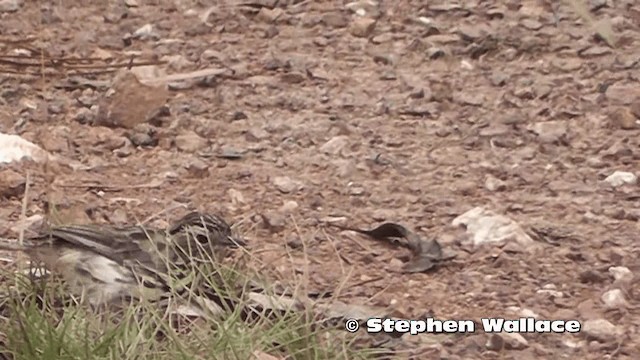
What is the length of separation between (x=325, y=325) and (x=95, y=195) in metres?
0.59

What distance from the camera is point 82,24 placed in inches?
114

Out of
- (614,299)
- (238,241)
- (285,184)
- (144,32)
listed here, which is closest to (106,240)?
(238,241)

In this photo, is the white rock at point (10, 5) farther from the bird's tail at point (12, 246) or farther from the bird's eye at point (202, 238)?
the bird's eye at point (202, 238)

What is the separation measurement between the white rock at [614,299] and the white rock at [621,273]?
4 centimetres

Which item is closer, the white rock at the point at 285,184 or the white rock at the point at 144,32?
the white rock at the point at 285,184

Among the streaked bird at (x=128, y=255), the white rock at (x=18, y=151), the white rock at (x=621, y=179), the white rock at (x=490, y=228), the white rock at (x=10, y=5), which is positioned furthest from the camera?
the white rock at (x=10, y=5)

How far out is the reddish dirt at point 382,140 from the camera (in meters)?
1.87

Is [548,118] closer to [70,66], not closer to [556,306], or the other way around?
[556,306]

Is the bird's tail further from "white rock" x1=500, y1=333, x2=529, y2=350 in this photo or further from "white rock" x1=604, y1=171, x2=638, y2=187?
"white rock" x1=604, y1=171, x2=638, y2=187

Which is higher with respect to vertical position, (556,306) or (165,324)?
(165,324)

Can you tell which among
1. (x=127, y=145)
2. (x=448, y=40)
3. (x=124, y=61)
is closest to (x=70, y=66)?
(x=124, y=61)

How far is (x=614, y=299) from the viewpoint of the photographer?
70.4 inches

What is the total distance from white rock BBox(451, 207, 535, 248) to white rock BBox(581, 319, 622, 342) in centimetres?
23

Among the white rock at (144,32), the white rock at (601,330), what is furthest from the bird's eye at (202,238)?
the white rock at (144,32)
